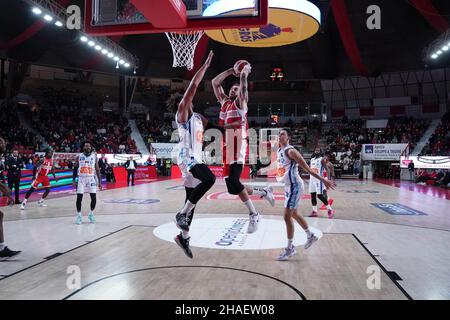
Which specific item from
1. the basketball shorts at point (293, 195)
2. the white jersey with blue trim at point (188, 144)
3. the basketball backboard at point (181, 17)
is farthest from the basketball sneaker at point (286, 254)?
the basketball backboard at point (181, 17)

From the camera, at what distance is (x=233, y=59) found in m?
27.4

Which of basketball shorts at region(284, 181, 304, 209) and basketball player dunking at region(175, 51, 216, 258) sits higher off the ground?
basketball player dunking at region(175, 51, 216, 258)

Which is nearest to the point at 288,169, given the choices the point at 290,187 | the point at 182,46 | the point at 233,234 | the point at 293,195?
the point at 290,187

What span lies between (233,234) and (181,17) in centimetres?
389

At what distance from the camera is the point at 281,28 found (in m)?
11.0

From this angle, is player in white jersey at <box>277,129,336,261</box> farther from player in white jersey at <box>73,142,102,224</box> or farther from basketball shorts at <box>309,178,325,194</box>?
player in white jersey at <box>73,142,102,224</box>

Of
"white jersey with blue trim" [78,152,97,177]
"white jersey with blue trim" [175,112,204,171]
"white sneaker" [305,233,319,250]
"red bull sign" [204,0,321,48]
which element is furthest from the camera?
"red bull sign" [204,0,321,48]

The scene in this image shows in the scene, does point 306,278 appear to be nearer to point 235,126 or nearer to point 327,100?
point 235,126

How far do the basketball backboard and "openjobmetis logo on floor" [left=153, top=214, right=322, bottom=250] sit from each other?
357cm

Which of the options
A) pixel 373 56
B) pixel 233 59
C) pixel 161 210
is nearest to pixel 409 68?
pixel 373 56

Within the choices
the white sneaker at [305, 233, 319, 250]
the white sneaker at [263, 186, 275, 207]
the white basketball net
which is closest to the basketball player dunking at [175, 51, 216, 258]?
the white sneaker at [263, 186, 275, 207]

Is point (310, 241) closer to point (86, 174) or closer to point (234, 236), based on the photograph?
point (234, 236)

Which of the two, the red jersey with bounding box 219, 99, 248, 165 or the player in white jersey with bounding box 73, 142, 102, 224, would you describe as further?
the player in white jersey with bounding box 73, 142, 102, 224

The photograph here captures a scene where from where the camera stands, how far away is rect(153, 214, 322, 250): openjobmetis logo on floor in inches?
237
